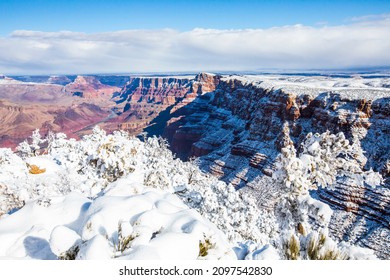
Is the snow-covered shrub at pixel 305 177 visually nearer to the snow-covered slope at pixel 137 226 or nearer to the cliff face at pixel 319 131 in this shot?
the snow-covered slope at pixel 137 226

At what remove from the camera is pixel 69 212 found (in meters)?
7.89

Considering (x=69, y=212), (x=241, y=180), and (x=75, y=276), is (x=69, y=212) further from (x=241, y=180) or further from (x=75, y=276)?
(x=241, y=180)

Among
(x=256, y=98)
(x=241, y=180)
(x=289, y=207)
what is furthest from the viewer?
(x=256, y=98)

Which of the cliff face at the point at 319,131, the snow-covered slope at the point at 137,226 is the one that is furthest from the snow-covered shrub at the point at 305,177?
the cliff face at the point at 319,131

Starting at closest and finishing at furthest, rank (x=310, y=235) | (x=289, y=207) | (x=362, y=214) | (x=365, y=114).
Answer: (x=310, y=235) < (x=289, y=207) < (x=362, y=214) < (x=365, y=114)

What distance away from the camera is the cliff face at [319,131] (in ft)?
142

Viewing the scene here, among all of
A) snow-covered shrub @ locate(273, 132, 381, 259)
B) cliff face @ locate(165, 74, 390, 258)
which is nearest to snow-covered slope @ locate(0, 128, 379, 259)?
snow-covered shrub @ locate(273, 132, 381, 259)

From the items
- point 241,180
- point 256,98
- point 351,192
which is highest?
point 256,98

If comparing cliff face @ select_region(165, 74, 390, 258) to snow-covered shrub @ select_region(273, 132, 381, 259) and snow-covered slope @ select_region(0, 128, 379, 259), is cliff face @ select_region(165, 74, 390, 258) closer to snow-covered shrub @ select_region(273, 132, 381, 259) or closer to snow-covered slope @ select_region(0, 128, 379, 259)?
snow-covered shrub @ select_region(273, 132, 381, 259)

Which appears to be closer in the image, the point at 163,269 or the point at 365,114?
the point at 163,269

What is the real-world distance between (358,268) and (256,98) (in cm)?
9845

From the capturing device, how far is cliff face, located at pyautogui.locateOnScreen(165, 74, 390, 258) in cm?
4339

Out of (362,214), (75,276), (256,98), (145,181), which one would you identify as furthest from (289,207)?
(256,98)

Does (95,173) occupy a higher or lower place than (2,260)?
lower
